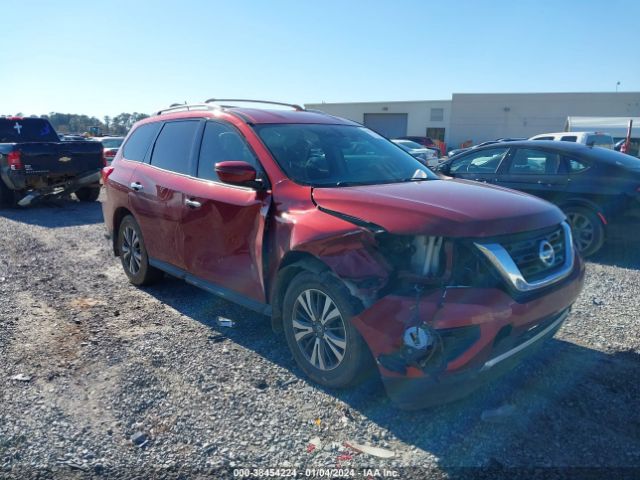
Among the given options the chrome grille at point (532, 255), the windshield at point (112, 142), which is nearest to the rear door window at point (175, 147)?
the chrome grille at point (532, 255)

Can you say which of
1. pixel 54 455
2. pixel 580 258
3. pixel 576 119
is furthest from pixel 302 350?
pixel 576 119

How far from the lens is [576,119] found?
93.9 ft

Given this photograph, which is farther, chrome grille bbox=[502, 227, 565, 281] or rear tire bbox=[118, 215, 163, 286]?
rear tire bbox=[118, 215, 163, 286]

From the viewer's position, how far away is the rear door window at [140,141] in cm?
540

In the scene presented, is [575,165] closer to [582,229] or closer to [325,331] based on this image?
[582,229]

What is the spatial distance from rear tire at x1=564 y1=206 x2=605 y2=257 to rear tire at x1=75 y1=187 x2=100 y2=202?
10.8 meters

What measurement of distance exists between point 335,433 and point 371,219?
1.28m

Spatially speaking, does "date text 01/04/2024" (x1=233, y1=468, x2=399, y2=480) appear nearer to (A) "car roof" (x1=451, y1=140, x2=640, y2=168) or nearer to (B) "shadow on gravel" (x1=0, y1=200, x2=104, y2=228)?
(A) "car roof" (x1=451, y1=140, x2=640, y2=168)

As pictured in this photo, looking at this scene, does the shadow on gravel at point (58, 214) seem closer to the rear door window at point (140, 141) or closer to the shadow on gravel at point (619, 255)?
the rear door window at point (140, 141)

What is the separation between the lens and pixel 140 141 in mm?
5613

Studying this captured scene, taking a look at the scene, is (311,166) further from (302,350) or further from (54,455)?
(54,455)

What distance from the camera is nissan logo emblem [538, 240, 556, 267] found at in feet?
10.2

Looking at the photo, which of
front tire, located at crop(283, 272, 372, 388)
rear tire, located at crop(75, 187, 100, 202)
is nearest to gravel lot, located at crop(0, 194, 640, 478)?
front tire, located at crop(283, 272, 372, 388)

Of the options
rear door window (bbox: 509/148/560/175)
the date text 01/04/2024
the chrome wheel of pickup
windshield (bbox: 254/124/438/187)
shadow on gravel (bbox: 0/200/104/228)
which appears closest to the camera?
the date text 01/04/2024
